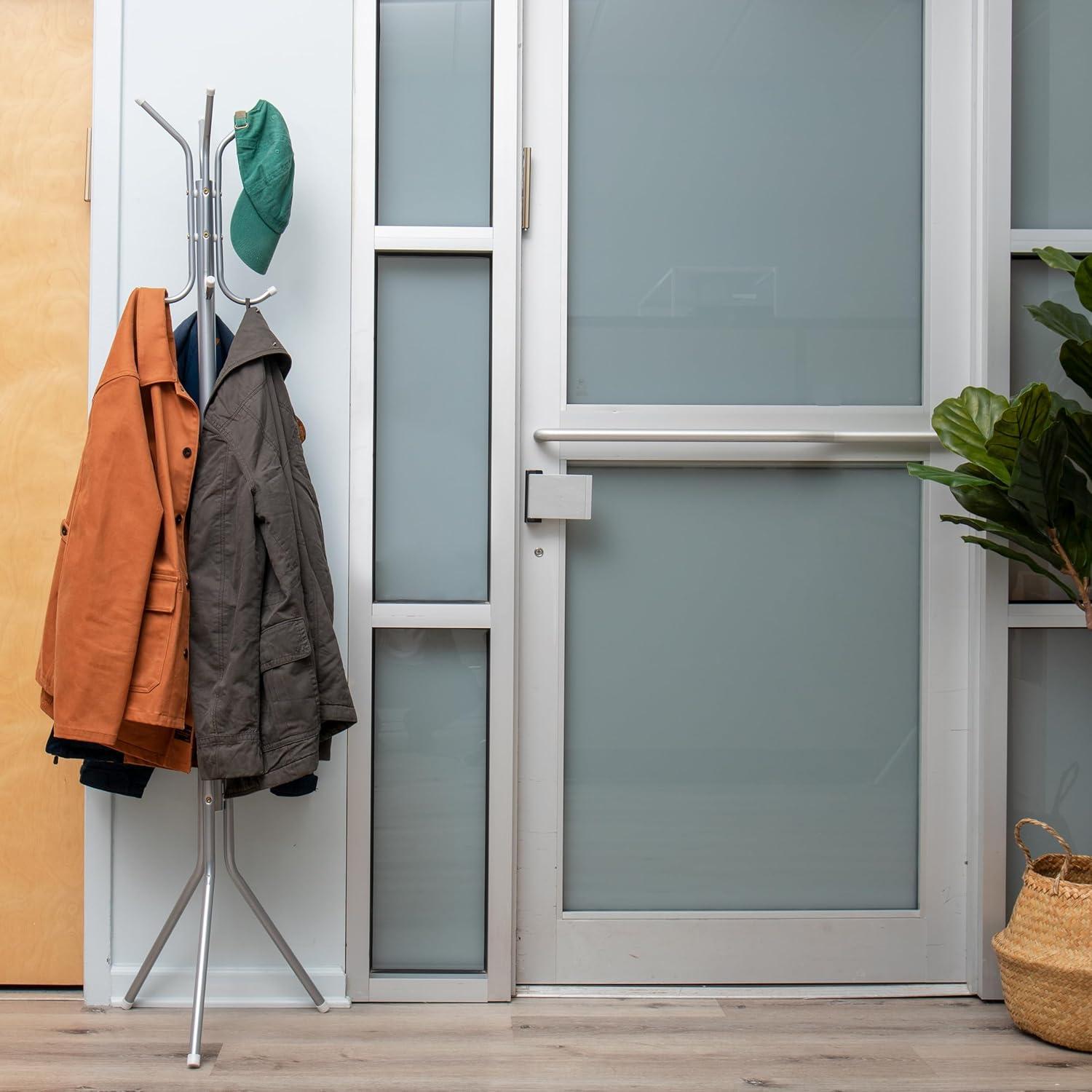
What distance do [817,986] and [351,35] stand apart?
7.25ft

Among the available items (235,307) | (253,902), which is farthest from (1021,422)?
(253,902)

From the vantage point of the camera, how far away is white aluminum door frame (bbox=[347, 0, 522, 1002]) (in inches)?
75.3

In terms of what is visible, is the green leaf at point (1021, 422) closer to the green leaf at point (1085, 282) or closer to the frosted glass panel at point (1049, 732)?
the green leaf at point (1085, 282)

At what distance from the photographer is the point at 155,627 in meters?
1.61

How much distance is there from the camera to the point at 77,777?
200cm

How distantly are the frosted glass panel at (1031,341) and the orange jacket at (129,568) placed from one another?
1.67 metres

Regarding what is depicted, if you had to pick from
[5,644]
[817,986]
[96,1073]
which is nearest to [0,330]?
[5,644]

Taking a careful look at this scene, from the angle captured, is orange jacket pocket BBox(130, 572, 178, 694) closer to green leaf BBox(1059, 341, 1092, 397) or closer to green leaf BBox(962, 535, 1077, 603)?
green leaf BBox(962, 535, 1077, 603)

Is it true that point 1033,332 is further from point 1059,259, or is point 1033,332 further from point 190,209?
point 190,209

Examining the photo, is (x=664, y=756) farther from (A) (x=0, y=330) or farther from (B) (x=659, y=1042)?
(A) (x=0, y=330)

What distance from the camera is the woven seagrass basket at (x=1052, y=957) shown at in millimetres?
1711

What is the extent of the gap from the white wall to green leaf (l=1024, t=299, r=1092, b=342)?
1.35m

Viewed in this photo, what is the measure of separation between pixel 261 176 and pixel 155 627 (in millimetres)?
827

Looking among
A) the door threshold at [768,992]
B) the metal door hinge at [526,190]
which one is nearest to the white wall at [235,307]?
the metal door hinge at [526,190]
